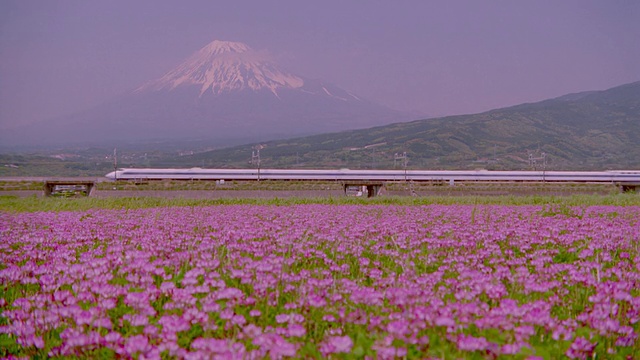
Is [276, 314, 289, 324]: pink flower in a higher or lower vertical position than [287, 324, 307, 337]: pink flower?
lower

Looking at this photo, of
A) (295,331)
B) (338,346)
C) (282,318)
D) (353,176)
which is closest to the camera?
(338,346)

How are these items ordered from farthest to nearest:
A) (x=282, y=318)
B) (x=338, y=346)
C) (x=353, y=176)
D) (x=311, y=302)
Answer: (x=353, y=176), (x=311, y=302), (x=282, y=318), (x=338, y=346)

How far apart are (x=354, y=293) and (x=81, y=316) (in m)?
2.10

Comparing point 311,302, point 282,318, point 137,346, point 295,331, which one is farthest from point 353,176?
point 137,346

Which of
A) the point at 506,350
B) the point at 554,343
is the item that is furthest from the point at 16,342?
the point at 554,343

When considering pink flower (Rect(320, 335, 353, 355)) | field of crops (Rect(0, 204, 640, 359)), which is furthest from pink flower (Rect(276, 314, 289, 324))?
pink flower (Rect(320, 335, 353, 355))

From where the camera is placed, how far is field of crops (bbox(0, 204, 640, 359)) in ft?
12.5

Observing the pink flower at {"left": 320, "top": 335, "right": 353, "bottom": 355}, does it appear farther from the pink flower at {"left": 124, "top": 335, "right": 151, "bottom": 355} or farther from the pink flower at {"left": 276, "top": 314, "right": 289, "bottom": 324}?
the pink flower at {"left": 124, "top": 335, "right": 151, "bottom": 355}

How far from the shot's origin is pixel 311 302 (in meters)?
4.62

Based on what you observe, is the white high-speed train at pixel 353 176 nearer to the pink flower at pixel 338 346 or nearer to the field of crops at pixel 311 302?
the field of crops at pixel 311 302

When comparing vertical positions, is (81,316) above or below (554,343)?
above

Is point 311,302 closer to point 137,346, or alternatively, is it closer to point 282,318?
point 282,318

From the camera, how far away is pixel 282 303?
5301 millimetres

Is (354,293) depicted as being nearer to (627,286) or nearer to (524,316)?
(524,316)
